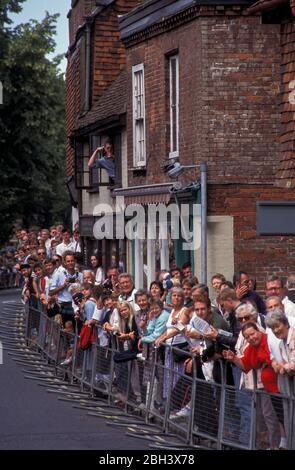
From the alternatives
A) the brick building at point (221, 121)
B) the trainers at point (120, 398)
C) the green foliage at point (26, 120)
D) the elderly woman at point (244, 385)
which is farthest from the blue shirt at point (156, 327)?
the green foliage at point (26, 120)

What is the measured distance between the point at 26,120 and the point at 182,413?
42.6 metres

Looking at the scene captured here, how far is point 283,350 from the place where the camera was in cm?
1401

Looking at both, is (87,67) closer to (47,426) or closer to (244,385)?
(47,426)

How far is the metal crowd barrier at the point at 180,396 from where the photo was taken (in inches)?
535

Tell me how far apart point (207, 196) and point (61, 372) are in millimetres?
4203

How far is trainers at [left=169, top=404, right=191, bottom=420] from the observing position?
16083 mm

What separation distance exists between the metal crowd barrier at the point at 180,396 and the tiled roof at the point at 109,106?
1170cm

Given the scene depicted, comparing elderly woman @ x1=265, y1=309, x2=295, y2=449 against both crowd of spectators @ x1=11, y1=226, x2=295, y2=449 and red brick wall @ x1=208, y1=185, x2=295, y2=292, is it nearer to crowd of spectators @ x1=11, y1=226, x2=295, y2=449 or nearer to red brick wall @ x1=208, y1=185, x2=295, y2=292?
crowd of spectators @ x1=11, y1=226, x2=295, y2=449

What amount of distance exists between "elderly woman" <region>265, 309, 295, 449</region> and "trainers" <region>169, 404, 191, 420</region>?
86.9 inches

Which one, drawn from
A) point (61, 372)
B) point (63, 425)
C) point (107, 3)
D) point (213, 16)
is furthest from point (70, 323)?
point (107, 3)

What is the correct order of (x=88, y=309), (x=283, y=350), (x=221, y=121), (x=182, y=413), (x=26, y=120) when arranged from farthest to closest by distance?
(x=26, y=120), (x=221, y=121), (x=88, y=309), (x=182, y=413), (x=283, y=350)

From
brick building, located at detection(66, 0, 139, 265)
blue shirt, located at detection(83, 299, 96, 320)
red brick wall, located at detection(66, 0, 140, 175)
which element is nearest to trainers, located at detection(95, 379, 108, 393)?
blue shirt, located at detection(83, 299, 96, 320)

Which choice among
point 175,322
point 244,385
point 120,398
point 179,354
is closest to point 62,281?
point 120,398
